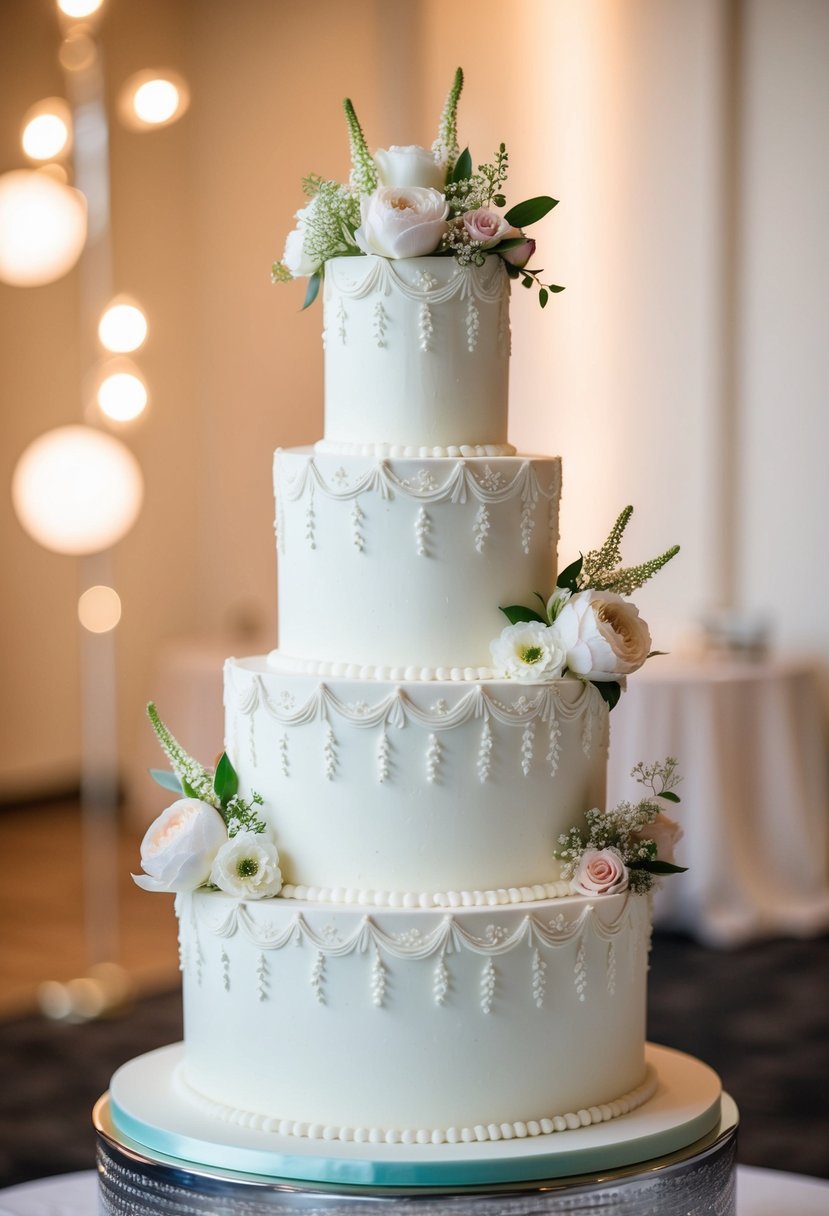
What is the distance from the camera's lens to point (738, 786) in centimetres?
682

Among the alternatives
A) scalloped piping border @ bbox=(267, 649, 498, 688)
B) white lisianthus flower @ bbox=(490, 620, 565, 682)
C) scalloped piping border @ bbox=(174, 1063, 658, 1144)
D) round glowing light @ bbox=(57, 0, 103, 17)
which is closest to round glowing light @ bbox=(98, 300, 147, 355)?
round glowing light @ bbox=(57, 0, 103, 17)

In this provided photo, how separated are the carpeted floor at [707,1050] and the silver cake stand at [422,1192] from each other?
6.42 ft

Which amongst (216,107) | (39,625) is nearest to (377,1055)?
(39,625)

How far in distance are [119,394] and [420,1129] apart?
406 cm

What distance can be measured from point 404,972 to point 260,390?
24.9ft

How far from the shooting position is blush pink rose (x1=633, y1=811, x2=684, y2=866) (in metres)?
2.65

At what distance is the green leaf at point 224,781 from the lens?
2.62 meters

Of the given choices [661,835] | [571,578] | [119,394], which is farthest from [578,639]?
[119,394]

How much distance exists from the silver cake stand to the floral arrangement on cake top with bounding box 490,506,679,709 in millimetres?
737

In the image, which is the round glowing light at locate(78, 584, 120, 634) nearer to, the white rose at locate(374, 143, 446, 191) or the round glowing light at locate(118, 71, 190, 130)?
the round glowing light at locate(118, 71, 190, 130)

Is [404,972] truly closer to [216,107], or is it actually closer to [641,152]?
[641,152]

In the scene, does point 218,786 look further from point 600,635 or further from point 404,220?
point 404,220

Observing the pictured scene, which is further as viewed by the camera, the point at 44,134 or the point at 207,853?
the point at 44,134

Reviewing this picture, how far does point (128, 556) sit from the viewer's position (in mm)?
9719
